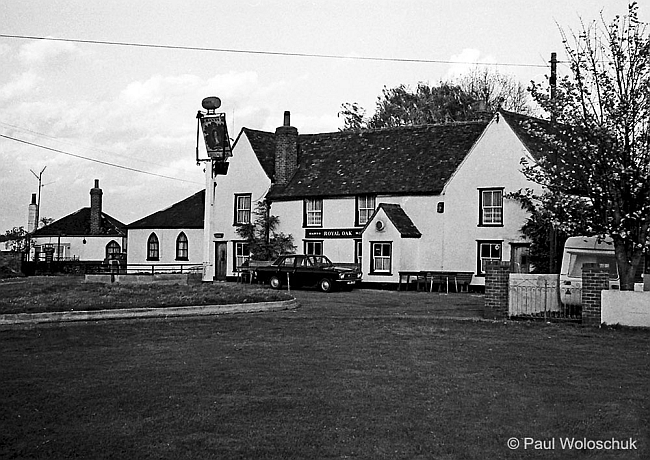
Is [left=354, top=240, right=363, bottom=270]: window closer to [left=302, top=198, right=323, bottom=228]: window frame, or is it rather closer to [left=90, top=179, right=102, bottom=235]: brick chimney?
[left=302, top=198, right=323, bottom=228]: window frame

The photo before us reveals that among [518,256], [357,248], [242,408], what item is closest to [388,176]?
[357,248]

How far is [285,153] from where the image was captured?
4819 cm

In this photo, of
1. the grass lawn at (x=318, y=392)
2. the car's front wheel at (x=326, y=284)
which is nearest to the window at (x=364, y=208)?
the car's front wheel at (x=326, y=284)

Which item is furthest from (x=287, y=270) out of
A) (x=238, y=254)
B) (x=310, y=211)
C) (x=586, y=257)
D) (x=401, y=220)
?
(x=586, y=257)

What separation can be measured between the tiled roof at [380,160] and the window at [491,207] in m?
2.13

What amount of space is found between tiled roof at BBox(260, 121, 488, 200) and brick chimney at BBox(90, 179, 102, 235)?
25.0 m

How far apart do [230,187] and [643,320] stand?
3104 centimetres

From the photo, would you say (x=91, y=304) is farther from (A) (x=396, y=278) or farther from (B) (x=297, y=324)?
(A) (x=396, y=278)

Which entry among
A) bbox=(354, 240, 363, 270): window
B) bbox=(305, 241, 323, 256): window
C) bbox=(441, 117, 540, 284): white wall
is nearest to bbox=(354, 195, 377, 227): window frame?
bbox=(354, 240, 363, 270): window

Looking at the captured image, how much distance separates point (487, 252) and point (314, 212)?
941 centimetres

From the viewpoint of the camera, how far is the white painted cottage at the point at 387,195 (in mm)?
40656

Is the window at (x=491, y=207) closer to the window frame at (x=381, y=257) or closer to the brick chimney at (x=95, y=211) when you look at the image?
the window frame at (x=381, y=257)

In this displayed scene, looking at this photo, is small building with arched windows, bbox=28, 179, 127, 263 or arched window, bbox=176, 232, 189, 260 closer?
arched window, bbox=176, 232, 189, 260

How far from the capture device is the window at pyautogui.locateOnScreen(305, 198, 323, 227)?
150 feet
